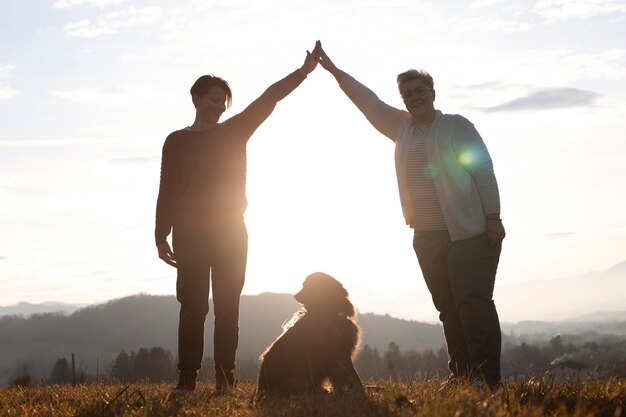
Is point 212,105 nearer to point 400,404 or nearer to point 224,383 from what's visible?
point 224,383

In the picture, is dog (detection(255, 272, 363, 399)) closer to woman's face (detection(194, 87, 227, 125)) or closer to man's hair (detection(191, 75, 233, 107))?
woman's face (detection(194, 87, 227, 125))

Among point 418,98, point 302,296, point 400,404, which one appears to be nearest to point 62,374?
point 302,296

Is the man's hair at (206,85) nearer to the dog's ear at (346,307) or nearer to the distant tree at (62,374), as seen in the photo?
the dog's ear at (346,307)

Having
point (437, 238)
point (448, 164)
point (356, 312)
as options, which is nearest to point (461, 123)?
point (448, 164)

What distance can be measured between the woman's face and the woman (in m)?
0.01

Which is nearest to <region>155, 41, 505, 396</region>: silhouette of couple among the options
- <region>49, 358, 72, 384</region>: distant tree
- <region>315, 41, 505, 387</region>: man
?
<region>315, 41, 505, 387</region>: man

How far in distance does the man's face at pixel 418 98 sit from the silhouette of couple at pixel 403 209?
1 cm

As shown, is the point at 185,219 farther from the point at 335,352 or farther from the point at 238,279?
the point at 335,352

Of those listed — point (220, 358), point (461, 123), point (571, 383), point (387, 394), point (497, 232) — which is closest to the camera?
point (387, 394)

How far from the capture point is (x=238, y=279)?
7.25m

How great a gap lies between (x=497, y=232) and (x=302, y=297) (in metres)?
1.94

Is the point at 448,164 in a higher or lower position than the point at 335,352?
higher

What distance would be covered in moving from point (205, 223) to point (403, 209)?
211 centimetres

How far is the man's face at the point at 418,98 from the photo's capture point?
6652 millimetres
